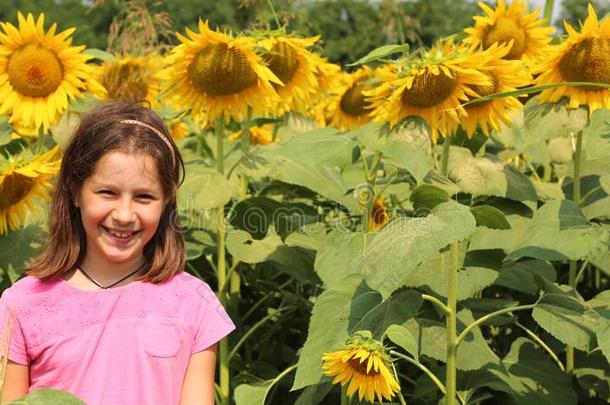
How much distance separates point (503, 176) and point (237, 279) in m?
0.71

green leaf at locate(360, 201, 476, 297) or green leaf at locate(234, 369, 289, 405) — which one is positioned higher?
green leaf at locate(360, 201, 476, 297)

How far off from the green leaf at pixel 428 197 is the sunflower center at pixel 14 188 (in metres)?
0.88

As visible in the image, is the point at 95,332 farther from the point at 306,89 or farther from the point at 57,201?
the point at 306,89

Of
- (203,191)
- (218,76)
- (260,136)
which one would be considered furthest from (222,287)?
(260,136)

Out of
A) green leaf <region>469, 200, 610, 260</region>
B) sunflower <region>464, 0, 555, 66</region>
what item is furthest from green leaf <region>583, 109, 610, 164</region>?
sunflower <region>464, 0, 555, 66</region>

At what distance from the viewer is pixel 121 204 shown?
166 centimetres

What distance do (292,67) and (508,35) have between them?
22.6 inches

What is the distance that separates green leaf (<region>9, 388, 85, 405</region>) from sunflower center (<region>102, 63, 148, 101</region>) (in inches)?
74.4

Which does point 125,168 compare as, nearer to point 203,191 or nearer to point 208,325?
point 208,325

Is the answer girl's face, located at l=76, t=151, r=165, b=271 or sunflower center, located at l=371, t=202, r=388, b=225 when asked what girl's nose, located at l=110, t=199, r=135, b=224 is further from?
sunflower center, located at l=371, t=202, r=388, b=225

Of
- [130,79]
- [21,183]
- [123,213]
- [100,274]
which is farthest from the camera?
[130,79]

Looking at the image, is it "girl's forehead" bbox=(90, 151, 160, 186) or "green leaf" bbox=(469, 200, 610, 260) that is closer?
"girl's forehead" bbox=(90, 151, 160, 186)

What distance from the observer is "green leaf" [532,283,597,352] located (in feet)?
6.23

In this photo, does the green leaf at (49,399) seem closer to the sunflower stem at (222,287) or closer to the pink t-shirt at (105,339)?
the pink t-shirt at (105,339)
